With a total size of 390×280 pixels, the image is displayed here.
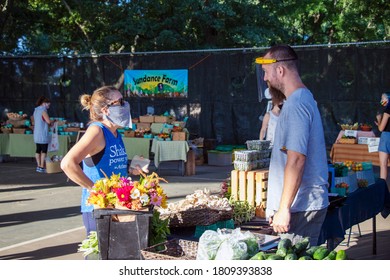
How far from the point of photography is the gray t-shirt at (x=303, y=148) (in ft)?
12.1

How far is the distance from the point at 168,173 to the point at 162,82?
4586 millimetres

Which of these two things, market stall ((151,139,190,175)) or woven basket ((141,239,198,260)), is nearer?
woven basket ((141,239,198,260))

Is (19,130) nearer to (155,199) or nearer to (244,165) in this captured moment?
(244,165)

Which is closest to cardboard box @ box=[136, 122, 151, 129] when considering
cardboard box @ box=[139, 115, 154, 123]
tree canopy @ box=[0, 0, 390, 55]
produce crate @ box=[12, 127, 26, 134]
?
cardboard box @ box=[139, 115, 154, 123]

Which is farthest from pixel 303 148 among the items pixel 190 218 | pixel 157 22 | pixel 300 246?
pixel 157 22

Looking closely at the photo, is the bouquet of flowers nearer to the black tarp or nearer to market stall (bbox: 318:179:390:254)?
market stall (bbox: 318:179:390:254)

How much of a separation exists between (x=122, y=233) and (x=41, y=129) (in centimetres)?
1129

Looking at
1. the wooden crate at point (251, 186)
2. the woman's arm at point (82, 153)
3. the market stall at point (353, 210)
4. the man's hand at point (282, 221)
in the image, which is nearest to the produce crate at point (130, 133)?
the wooden crate at point (251, 186)

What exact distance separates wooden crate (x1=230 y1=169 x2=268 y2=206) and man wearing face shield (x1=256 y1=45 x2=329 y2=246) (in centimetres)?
279

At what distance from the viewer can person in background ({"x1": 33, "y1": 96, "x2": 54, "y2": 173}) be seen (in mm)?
14422

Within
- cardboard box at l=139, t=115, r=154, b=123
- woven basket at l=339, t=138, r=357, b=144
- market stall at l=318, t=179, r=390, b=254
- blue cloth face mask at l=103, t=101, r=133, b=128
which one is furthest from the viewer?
cardboard box at l=139, t=115, r=154, b=123

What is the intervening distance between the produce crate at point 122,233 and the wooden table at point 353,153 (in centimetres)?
1114
